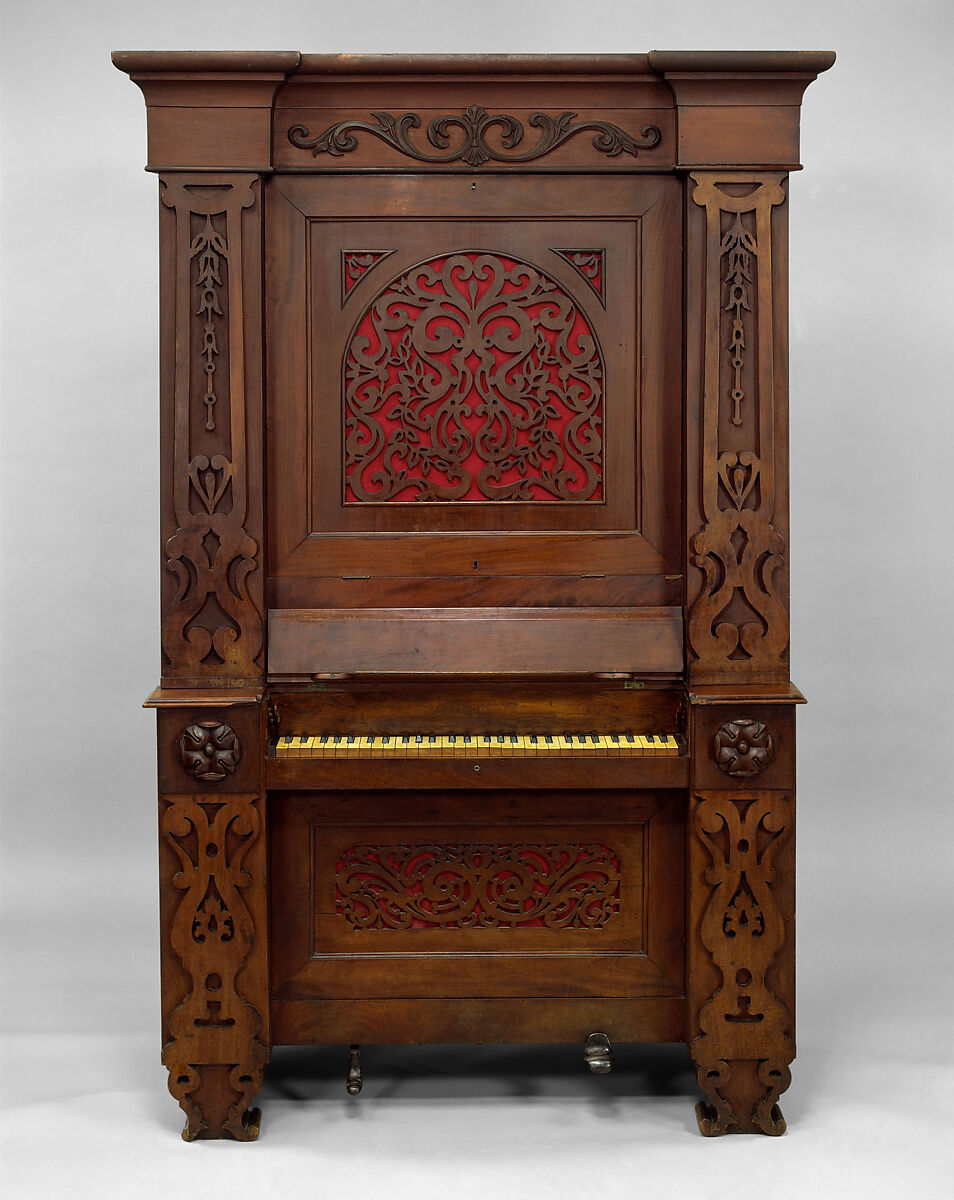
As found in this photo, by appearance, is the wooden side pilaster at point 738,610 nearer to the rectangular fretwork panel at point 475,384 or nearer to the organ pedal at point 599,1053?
the rectangular fretwork panel at point 475,384

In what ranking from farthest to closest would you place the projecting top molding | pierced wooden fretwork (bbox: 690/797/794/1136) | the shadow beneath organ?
the shadow beneath organ, pierced wooden fretwork (bbox: 690/797/794/1136), the projecting top molding

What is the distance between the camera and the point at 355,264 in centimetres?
388

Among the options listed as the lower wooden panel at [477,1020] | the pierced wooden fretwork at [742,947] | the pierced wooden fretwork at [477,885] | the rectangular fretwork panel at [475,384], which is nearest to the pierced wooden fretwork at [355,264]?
the rectangular fretwork panel at [475,384]

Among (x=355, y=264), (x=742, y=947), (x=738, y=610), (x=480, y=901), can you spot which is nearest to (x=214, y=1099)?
(x=480, y=901)

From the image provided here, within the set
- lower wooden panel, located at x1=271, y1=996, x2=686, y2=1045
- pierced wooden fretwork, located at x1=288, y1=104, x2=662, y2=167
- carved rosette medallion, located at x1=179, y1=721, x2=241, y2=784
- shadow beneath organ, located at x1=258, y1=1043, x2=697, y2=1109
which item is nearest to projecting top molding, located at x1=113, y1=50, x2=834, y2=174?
pierced wooden fretwork, located at x1=288, y1=104, x2=662, y2=167

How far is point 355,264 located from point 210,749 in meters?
1.26

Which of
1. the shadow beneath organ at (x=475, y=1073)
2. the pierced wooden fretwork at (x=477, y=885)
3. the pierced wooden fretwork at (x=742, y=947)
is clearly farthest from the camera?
the shadow beneath organ at (x=475, y=1073)

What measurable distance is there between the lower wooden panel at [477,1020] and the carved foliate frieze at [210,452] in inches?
35.1

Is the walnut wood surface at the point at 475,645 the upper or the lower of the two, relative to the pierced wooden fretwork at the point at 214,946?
upper

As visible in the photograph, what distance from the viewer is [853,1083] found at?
4137mm

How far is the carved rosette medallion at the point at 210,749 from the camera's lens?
3775mm

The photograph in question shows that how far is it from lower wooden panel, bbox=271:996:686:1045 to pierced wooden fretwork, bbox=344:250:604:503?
1284mm

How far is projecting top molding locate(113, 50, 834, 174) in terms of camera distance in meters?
3.72

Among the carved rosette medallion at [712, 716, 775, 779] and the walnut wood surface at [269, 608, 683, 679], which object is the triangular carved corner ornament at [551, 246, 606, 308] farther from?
the carved rosette medallion at [712, 716, 775, 779]
